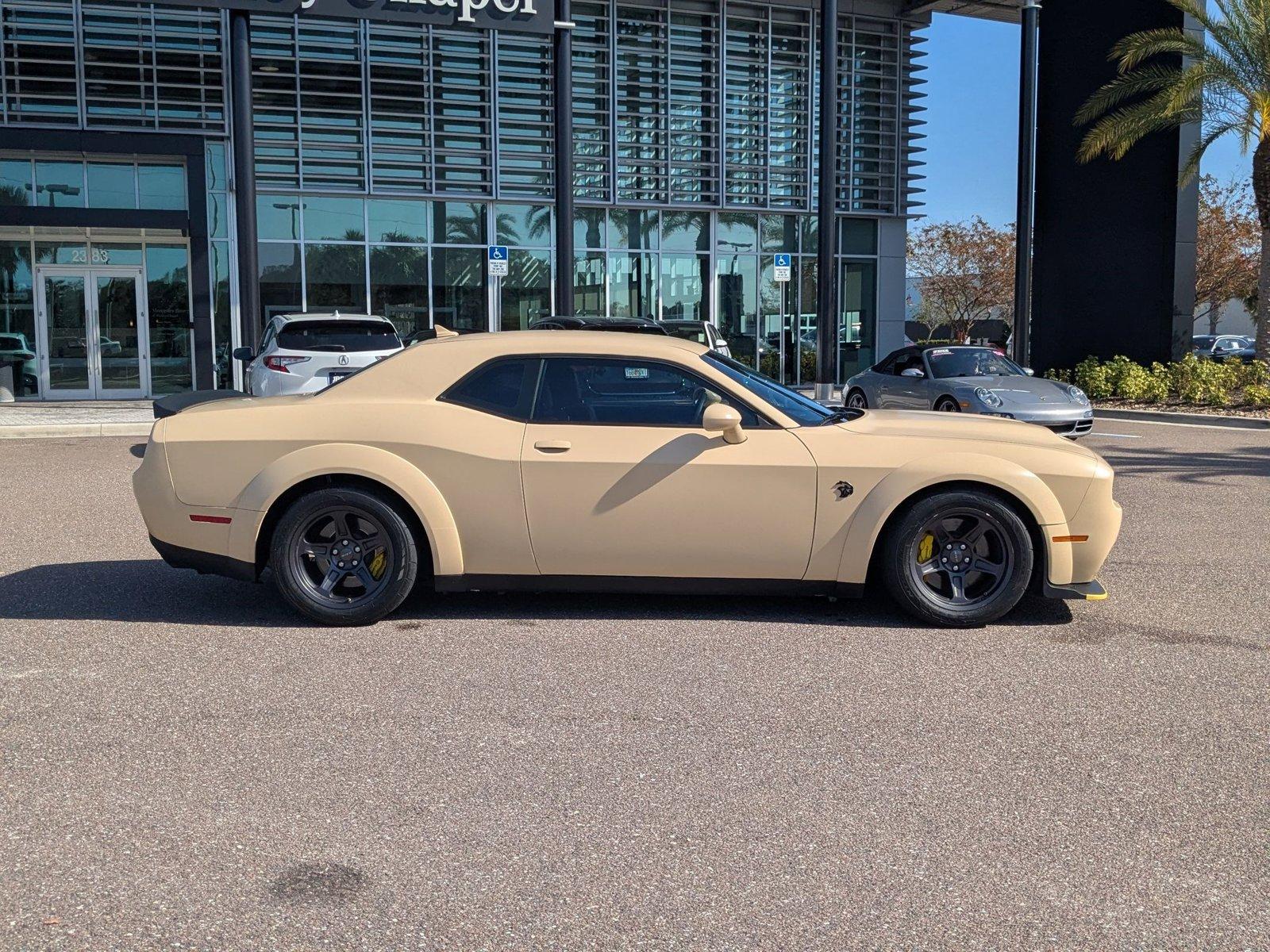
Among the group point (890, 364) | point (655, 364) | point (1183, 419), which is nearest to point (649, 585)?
point (655, 364)

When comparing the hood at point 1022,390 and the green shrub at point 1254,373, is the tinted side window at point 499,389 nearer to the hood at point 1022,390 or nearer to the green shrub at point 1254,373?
the hood at point 1022,390

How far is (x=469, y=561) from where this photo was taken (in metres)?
6.29

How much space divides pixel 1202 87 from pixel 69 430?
2035 cm

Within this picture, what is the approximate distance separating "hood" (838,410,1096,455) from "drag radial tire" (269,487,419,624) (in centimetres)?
233

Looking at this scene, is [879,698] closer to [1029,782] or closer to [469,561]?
[1029,782]

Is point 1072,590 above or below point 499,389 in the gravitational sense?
below

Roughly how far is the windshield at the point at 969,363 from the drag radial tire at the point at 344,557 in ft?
37.6

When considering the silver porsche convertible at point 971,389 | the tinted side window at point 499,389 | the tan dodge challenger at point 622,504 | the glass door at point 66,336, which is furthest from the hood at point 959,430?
the glass door at point 66,336

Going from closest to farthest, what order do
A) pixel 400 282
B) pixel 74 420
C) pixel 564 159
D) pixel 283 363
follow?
pixel 283 363
pixel 74 420
pixel 564 159
pixel 400 282

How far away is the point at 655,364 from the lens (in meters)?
6.44

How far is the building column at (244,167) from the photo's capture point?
1950 cm

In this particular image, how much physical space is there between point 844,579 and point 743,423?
923 millimetres

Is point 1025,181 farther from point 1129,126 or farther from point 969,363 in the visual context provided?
point 969,363

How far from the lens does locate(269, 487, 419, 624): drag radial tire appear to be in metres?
6.19
